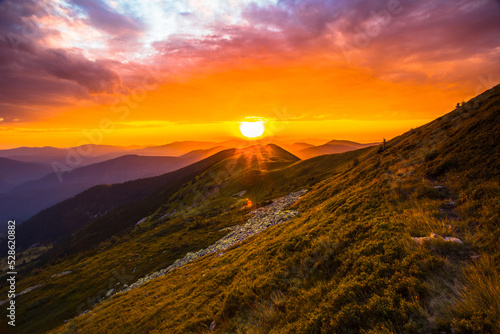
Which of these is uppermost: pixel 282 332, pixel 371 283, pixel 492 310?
pixel 492 310

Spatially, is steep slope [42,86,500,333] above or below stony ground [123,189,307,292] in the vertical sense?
above

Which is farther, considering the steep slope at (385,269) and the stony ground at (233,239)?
the stony ground at (233,239)

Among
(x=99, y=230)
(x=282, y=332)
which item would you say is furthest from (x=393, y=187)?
(x=99, y=230)

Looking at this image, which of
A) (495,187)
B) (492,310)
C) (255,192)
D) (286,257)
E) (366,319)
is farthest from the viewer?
(255,192)

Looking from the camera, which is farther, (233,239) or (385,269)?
(233,239)

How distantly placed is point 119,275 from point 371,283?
4952 centimetres

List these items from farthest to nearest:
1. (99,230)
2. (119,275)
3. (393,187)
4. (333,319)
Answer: (99,230)
(119,275)
(393,187)
(333,319)

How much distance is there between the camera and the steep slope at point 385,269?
263 inches

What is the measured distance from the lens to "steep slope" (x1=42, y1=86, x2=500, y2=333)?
6668 mm

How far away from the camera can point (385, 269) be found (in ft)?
28.5

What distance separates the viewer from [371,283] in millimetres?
8273

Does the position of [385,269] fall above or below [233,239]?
above

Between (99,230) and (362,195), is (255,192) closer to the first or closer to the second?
(362,195)

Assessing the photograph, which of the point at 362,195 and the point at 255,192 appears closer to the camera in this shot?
the point at 362,195
